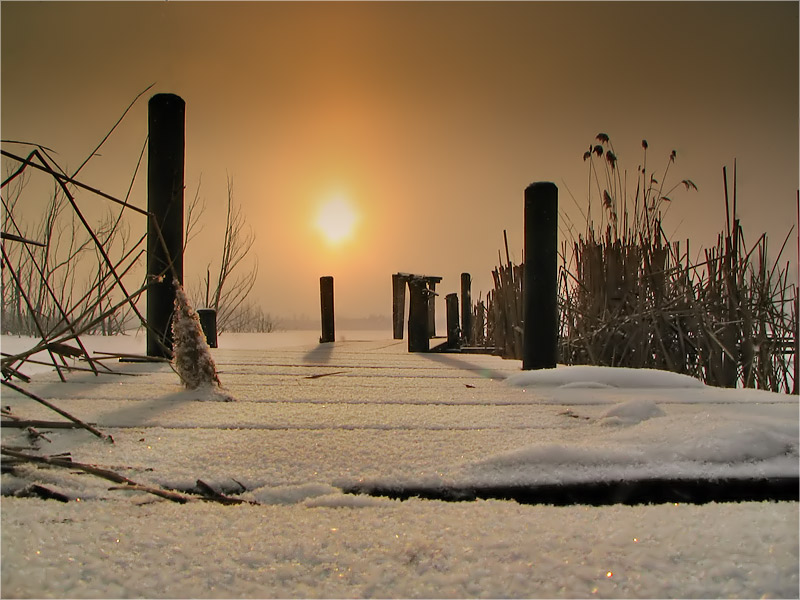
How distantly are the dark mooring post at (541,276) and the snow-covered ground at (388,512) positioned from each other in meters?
1.12

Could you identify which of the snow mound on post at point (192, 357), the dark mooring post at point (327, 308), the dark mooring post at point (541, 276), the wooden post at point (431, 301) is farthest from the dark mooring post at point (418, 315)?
the snow mound on post at point (192, 357)

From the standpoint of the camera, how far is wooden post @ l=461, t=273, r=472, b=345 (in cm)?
810

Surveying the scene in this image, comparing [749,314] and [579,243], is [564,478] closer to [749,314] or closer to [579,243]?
[749,314]

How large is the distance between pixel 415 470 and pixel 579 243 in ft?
11.8

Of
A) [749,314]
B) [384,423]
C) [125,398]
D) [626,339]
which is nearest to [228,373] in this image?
[125,398]

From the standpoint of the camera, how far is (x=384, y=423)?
115 cm

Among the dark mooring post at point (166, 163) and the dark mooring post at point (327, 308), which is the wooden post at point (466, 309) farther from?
the dark mooring post at point (166, 163)

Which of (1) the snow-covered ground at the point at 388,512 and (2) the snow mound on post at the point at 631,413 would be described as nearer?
(1) the snow-covered ground at the point at 388,512

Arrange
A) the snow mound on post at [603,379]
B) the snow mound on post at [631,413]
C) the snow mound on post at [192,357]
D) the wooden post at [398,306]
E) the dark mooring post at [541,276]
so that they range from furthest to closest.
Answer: the wooden post at [398,306], the dark mooring post at [541,276], the snow mound on post at [603,379], the snow mound on post at [192,357], the snow mound on post at [631,413]

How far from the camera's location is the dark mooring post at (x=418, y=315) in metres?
4.47

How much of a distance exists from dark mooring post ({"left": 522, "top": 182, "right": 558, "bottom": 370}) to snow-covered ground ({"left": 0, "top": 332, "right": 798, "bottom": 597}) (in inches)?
44.2

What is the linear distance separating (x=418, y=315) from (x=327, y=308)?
8.46 feet

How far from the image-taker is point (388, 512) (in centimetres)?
68

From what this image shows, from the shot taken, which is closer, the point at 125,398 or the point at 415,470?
the point at 415,470
